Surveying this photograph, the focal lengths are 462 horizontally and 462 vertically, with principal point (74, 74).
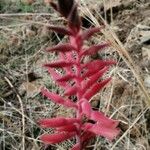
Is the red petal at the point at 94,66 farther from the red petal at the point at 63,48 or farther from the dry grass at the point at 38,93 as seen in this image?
the dry grass at the point at 38,93

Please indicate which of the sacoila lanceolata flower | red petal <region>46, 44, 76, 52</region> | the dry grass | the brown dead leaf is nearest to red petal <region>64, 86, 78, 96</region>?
the sacoila lanceolata flower

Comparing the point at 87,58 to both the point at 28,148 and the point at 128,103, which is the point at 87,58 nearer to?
the point at 128,103

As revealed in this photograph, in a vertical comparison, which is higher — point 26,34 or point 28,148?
point 26,34

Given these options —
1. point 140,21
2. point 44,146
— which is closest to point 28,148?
point 44,146

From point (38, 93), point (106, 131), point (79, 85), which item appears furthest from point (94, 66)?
point (38, 93)

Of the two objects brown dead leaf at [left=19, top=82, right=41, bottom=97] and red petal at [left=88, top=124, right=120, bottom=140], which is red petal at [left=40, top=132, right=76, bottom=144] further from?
brown dead leaf at [left=19, top=82, right=41, bottom=97]
